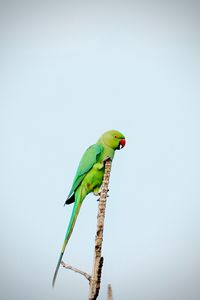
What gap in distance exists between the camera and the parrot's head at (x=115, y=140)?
490 centimetres

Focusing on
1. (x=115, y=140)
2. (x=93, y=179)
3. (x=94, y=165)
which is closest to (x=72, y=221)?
(x=93, y=179)

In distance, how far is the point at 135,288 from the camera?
4022cm

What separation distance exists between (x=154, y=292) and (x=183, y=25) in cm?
12573

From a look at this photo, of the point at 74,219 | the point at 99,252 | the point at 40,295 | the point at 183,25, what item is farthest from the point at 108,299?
the point at 183,25

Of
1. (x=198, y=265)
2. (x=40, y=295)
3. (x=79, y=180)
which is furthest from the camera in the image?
(x=198, y=265)

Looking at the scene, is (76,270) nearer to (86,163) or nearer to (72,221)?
(72,221)

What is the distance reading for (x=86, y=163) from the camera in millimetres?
4887

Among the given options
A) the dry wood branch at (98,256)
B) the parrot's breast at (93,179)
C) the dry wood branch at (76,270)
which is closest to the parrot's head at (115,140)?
the parrot's breast at (93,179)

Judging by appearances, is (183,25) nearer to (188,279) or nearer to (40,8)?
(40,8)

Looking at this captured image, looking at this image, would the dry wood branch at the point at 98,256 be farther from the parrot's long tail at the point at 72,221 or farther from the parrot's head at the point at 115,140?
the parrot's head at the point at 115,140

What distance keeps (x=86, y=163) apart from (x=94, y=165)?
11 centimetres

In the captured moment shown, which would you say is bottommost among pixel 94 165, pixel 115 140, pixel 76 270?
pixel 76 270

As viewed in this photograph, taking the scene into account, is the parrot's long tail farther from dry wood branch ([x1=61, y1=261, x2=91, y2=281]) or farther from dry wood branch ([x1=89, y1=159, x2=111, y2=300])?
dry wood branch ([x1=89, y1=159, x2=111, y2=300])

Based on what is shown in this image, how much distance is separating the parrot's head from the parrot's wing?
12 centimetres
